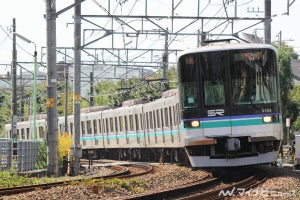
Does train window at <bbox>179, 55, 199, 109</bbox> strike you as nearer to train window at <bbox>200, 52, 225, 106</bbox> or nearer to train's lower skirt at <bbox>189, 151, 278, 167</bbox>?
train window at <bbox>200, 52, 225, 106</bbox>

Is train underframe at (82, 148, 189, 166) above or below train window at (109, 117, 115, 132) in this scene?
below

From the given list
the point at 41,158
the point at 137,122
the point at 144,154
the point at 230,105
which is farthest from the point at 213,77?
the point at 144,154

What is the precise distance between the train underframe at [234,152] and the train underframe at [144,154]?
7280 mm

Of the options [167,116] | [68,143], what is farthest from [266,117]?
[68,143]

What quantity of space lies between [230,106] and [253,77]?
81 cm

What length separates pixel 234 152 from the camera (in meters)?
15.4

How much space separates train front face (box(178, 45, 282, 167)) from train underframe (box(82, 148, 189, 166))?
24.1ft

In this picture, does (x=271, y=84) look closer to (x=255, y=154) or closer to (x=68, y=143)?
(x=255, y=154)

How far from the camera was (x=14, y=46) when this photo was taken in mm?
32094

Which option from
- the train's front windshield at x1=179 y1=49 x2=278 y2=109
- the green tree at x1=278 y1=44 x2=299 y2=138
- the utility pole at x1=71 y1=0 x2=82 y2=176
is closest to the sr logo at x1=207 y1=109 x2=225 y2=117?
the train's front windshield at x1=179 y1=49 x2=278 y2=109

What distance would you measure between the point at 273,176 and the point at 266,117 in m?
1.34

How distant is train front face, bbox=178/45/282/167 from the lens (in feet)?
50.4

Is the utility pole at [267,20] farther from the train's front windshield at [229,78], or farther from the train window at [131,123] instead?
the train window at [131,123]

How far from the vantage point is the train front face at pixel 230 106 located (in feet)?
50.4
